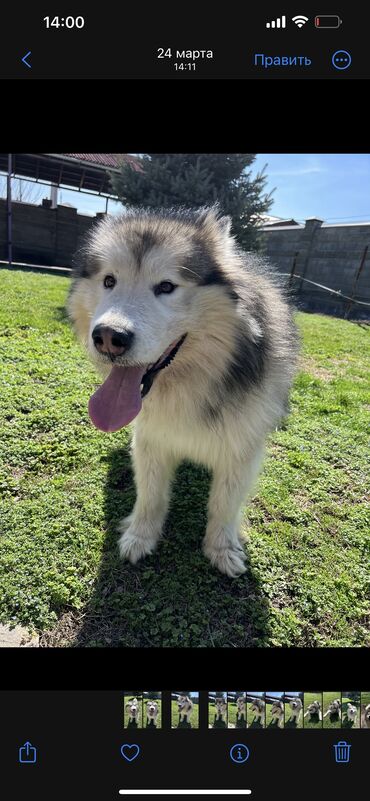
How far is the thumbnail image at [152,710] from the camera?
3.31 feet

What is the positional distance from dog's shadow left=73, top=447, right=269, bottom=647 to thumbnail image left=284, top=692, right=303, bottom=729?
764mm

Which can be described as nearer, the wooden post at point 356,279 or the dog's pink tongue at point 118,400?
the dog's pink tongue at point 118,400

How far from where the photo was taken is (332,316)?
10367 mm

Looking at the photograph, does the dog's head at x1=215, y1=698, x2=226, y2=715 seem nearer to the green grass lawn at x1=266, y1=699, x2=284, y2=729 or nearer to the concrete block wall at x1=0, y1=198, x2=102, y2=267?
the green grass lawn at x1=266, y1=699, x2=284, y2=729

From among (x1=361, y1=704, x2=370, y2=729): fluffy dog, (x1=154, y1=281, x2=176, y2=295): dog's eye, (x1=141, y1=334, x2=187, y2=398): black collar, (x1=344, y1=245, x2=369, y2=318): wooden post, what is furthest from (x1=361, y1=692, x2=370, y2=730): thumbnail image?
(x1=344, y1=245, x2=369, y2=318): wooden post

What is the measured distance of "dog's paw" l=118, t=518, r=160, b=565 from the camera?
208 centimetres

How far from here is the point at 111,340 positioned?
1381 mm

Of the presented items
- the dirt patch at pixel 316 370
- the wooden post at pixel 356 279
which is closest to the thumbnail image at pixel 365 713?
the dirt patch at pixel 316 370

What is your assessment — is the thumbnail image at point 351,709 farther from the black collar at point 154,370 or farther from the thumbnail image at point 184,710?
the black collar at point 154,370

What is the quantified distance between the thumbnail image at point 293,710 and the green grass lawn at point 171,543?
76 centimetres

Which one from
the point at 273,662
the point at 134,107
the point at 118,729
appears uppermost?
the point at 134,107
